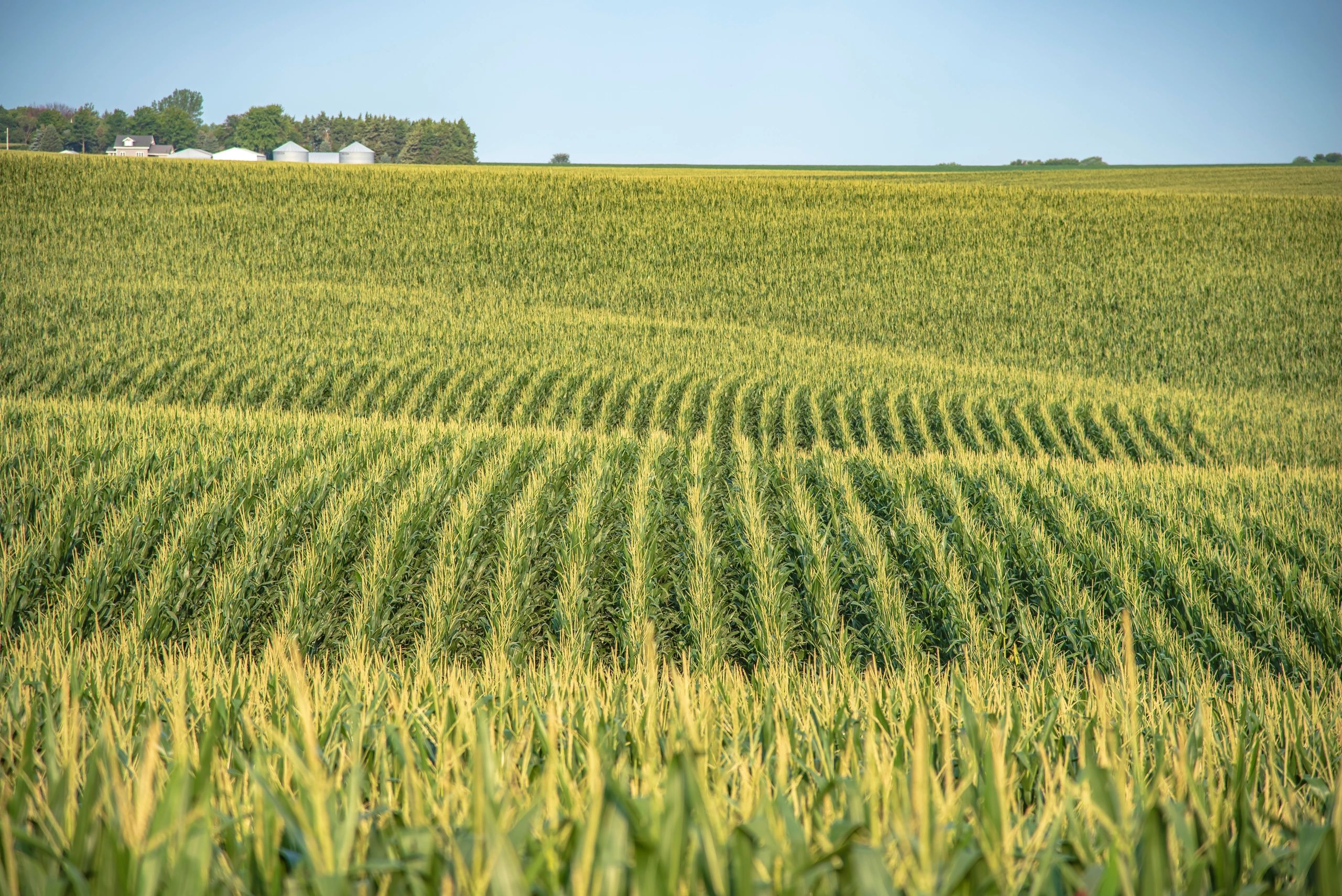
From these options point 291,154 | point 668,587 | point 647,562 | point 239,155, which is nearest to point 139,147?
point 239,155

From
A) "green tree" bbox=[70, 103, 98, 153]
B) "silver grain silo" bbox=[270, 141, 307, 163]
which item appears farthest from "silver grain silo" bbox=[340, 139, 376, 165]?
"green tree" bbox=[70, 103, 98, 153]

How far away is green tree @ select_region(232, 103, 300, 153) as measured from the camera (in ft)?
357

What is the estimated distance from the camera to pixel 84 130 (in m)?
107

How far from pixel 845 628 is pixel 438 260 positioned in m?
21.4

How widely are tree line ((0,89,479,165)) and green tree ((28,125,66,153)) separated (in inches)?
3.2

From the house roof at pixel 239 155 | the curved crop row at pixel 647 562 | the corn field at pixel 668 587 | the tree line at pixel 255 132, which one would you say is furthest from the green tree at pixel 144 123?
the curved crop row at pixel 647 562

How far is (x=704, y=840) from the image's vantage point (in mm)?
813

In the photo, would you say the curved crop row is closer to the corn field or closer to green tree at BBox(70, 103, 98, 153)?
the corn field

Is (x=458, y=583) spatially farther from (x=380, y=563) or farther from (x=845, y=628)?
(x=845, y=628)

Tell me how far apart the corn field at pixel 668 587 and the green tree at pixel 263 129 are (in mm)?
104284

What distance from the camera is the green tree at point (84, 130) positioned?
107m

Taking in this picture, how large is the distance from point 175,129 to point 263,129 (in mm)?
20519

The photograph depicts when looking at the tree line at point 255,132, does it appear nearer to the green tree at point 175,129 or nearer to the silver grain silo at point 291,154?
the green tree at point 175,129

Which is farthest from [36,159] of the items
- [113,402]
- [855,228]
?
[855,228]
